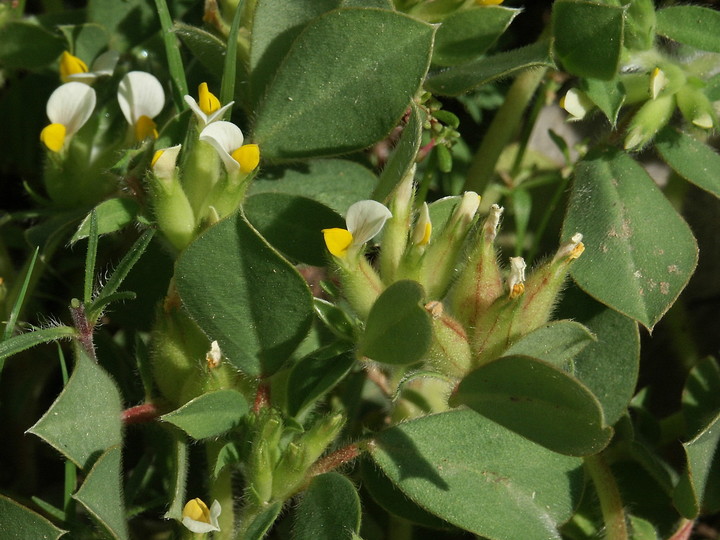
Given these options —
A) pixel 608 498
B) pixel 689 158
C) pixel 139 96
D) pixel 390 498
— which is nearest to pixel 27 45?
pixel 139 96

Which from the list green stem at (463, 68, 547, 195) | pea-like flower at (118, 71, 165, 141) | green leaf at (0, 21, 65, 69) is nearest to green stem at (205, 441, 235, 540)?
pea-like flower at (118, 71, 165, 141)

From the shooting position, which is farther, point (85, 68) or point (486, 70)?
point (85, 68)

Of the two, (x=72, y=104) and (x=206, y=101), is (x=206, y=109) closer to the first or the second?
(x=206, y=101)

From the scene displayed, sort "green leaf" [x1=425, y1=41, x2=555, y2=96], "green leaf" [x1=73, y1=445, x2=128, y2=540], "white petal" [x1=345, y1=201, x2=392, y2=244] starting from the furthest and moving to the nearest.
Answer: "green leaf" [x1=425, y1=41, x2=555, y2=96] → "white petal" [x1=345, y1=201, x2=392, y2=244] → "green leaf" [x1=73, y1=445, x2=128, y2=540]

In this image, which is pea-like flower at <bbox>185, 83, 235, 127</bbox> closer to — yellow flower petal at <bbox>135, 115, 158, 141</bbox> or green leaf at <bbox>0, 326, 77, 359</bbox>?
yellow flower petal at <bbox>135, 115, 158, 141</bbox>

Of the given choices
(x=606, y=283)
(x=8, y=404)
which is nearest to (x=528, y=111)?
(x=606, y=283)

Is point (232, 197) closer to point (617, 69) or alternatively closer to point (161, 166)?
point (161, 166)
